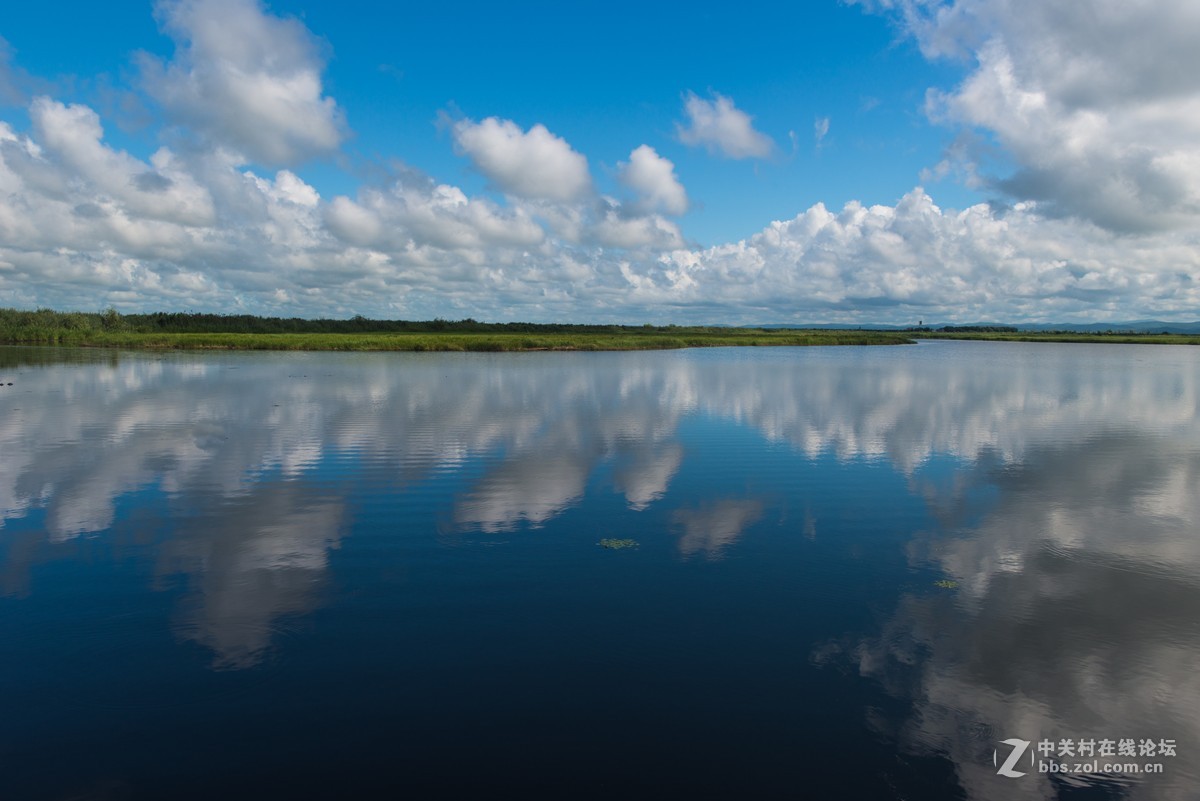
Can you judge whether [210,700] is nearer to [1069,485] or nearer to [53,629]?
[53,629]

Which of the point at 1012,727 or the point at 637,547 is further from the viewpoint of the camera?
the point at 637,547

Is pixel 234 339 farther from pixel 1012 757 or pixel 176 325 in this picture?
pixel 1012 757

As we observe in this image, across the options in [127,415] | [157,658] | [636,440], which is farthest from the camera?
[127,415]

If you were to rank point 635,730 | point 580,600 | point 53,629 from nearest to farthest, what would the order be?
point 635,730, point 53,629, point 580,600

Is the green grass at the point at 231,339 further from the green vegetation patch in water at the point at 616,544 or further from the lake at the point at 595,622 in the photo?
the green vegetation patch in water at the point at 616,544

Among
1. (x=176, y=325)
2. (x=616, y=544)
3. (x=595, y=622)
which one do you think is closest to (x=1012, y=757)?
(x=595, y=622)

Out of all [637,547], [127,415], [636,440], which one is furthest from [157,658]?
[127,415]

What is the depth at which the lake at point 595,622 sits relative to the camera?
6.91m

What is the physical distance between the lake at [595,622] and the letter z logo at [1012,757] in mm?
23

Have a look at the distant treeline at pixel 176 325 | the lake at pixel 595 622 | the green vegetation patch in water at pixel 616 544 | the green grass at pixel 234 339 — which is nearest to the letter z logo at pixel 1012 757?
Answer: the lake at pixel 595 622

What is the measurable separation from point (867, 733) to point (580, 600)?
4.39 m

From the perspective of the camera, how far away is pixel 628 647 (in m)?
9.11

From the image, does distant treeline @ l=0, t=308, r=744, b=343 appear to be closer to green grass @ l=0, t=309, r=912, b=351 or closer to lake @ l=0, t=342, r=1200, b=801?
green grass @ l=0, t=309, r=912, b=351

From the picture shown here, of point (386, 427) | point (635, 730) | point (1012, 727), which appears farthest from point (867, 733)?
→ point (386, 427)
